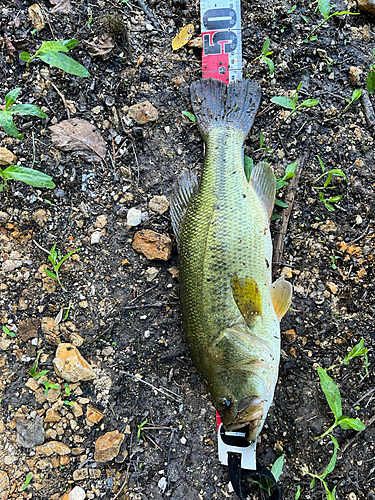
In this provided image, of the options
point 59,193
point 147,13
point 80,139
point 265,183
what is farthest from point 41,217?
point 147,13

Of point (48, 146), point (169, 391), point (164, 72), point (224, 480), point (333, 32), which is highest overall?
point (333, 32)

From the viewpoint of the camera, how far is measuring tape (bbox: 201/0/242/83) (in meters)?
3.41

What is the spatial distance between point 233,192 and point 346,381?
1.78 m

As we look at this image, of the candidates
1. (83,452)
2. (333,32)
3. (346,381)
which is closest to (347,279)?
(346,381)

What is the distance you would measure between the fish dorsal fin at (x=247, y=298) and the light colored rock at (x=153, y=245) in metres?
0.72

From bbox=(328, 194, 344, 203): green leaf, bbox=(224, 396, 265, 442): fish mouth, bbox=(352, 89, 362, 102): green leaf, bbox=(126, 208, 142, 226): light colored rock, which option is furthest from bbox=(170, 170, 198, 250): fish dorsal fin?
bbox=(352, 89, 362, 102): green leaf

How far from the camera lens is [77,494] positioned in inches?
109

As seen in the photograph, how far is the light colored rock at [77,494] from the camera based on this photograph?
9.11ft

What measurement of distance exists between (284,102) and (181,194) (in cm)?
121

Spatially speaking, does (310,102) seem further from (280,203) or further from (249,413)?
(249,413)

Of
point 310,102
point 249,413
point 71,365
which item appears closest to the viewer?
point 249,413

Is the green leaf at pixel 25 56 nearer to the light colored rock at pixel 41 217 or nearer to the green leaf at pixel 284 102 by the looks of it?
the light colored rock at pixel 41 217

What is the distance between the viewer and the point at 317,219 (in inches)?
126

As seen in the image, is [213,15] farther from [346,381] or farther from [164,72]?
[346,381]
